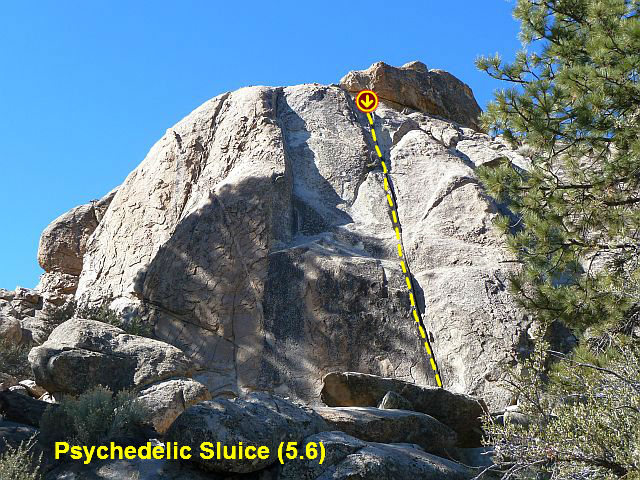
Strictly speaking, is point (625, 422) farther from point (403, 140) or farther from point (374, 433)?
point (403, 140)

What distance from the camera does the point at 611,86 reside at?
31.3 feet

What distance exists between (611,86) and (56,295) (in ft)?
44.1

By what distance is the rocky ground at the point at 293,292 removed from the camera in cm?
883

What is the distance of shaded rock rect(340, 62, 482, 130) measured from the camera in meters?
19.6

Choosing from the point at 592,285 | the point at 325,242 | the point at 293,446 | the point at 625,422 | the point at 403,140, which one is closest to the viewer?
the point at 625,422

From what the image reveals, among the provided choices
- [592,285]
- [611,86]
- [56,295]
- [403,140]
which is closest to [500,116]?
[611,86]

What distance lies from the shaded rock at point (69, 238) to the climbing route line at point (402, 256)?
693 cm

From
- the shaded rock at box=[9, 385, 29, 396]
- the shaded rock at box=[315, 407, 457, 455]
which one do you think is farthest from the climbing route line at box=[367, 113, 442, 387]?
the shaded rock at box=[9, 385, 29, 396]

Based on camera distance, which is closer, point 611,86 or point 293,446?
point 293,446

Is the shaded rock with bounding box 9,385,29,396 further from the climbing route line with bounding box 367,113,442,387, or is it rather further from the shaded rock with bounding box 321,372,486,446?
the climbing route line with bounding box 367,113,442,387

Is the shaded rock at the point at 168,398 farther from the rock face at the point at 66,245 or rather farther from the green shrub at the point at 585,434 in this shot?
the rock face at the point at 66,245

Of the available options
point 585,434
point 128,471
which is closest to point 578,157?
point 585,434

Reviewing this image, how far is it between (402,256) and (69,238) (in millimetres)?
8864

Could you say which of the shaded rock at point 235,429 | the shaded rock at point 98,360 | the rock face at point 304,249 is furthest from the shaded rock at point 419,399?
the shaded rock at point 235,429
